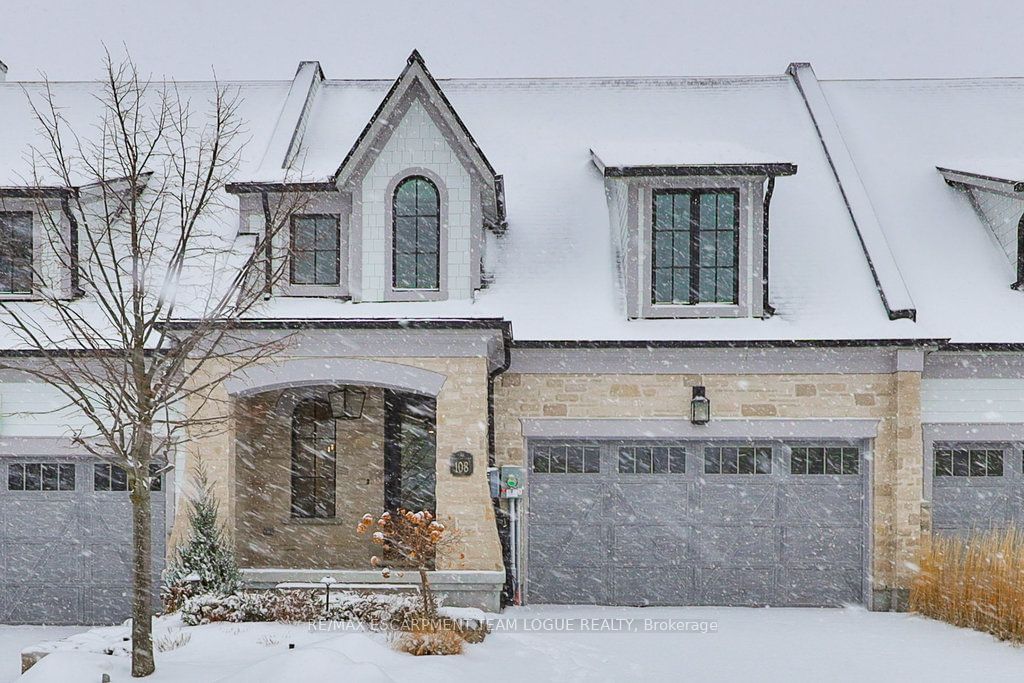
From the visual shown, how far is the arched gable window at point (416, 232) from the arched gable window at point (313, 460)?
288 centimetres

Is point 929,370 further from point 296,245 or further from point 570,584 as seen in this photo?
point 296,245

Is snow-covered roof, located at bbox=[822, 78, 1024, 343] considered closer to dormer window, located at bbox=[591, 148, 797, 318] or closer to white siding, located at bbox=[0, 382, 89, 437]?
dormer window, located at bbox=[591, 148, 797, 318]

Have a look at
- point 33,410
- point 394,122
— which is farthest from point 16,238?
point 394,122

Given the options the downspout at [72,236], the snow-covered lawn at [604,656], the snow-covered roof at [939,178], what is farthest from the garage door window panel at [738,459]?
the downspout at [72,236]

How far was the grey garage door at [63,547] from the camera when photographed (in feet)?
42.4

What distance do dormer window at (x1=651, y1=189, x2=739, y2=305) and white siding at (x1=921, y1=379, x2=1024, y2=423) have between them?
10.3 feet

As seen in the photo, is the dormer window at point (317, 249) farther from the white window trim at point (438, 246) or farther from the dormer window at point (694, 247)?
the dormer window at point (694, 247)

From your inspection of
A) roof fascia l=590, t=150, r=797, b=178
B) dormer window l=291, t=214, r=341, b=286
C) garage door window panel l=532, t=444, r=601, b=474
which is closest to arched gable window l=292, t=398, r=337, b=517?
dormer window l=291, t=214, r=341, b=286

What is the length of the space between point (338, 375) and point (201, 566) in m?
2.80

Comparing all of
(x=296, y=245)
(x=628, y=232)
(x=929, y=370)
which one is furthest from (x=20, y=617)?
(x=929, y=370)

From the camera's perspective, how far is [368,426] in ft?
46.9

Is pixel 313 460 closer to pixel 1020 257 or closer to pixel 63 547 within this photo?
pixel 63 547

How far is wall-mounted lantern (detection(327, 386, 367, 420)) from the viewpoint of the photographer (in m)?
13.3

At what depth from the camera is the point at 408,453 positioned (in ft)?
47.3
